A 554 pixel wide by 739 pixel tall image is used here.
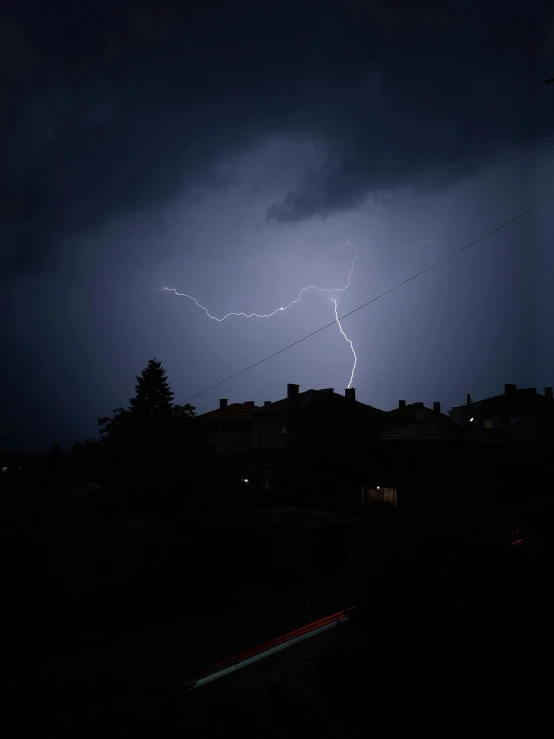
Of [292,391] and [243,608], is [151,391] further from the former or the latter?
[243,608]

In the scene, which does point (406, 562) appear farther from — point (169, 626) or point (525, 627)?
point (169, 626)

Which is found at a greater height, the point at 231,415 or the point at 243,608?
the point at 231,415

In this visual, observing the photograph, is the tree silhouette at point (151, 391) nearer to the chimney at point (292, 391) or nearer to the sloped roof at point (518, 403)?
the chimney at point (292, 391)

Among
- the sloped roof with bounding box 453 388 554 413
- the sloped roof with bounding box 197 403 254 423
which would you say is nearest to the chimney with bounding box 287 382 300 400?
the sloped roof with bounding box 197 403 254 423

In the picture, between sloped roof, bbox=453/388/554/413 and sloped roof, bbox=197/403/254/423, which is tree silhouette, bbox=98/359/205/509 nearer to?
sloped roof, bbox=197/403/254/423

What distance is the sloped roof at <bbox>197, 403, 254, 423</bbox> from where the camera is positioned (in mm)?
41906

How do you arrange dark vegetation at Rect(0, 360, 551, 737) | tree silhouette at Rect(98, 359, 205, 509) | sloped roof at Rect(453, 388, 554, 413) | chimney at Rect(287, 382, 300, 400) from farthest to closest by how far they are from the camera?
sloped roof at Rect(453, 388, 554, 413), chimney at Rect(287, 382, 300, 400), tree silhouette at Rect(98, 359, 205, 509), dark vegetation at Rect(0, 360, 551, 737)

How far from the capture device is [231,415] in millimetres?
43219

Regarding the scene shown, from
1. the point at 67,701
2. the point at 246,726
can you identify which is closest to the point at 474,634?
the point at 246,726

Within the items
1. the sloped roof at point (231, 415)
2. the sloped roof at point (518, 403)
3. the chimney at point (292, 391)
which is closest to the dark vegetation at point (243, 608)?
the chimney at point (292, 391)

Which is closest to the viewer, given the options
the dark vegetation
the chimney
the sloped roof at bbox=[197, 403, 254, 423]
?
the dark vegetation

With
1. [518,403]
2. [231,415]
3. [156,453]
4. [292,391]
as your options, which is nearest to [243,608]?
[156,453]

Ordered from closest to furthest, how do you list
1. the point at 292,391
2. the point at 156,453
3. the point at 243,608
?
the point at 243,608 < the point at 156,453 < the point at 292,391

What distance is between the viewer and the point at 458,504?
77.5ft
